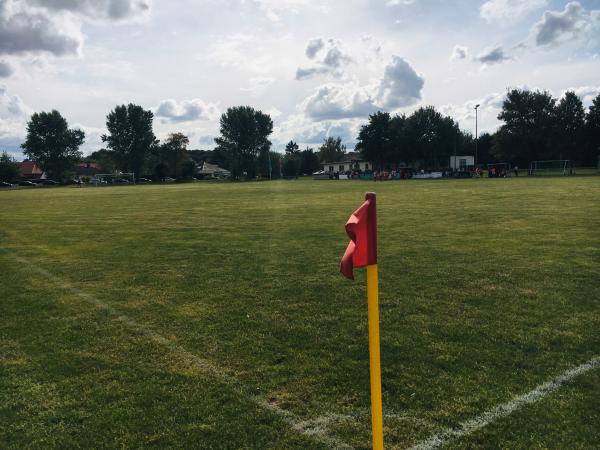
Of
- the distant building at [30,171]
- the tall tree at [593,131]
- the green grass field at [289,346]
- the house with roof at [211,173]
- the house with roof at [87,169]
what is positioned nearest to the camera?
the green grass field at [289,346]

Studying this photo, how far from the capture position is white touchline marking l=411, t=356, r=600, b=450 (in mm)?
3211

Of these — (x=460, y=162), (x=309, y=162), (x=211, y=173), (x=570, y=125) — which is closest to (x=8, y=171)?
(x=211, y=173)

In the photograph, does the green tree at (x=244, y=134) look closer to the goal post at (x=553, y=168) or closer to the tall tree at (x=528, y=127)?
the tall tree at (x=528, y=127)

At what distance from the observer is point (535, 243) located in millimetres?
10305

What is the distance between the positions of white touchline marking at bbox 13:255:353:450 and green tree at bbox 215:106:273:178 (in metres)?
108

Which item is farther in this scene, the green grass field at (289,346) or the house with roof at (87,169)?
the house with roof at (87,169)

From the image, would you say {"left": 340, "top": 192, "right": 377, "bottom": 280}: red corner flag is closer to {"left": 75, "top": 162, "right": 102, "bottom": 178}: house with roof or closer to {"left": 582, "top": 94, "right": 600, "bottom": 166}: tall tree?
{"left": 582, "top": 94, "right": 600, "bottom": 166}: tall tree

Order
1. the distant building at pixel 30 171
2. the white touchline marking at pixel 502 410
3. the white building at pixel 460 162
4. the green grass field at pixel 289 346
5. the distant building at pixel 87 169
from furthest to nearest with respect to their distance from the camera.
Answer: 1. the distant building at pixel 87 169
2. the distant building at pixel 30 171
3. the white building at pixel 460 162
4. the green grass field at pixel 289 346
5. the white touchline marking at pixel 502 410

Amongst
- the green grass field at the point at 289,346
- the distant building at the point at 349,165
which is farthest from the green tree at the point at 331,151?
the green grass field at the point at 289,346

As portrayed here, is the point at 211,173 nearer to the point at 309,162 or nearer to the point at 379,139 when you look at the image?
the point at 309,162

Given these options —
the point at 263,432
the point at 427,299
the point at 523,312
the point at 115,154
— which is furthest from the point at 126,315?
the point at 115,154

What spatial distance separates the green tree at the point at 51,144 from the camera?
104 meters

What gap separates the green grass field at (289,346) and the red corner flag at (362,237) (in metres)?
1.50

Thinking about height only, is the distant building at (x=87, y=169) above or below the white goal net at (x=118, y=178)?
above
